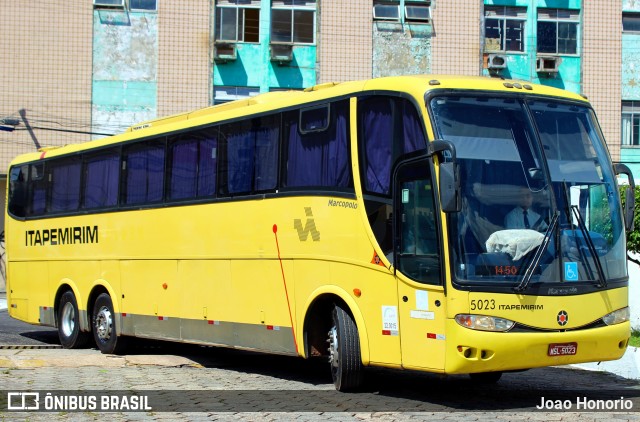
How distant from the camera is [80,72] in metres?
32.5

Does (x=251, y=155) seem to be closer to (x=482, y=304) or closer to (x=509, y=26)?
(x=482, y=304)

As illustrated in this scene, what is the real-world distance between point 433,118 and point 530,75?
2481 centimetres

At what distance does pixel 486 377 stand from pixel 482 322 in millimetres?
2757

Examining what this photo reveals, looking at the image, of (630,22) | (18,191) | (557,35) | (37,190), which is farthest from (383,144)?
Answer: (630,22)

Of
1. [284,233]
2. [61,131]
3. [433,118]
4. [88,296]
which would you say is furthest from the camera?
[61,131]

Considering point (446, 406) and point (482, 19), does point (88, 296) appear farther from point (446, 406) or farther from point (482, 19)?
point (482, 19)

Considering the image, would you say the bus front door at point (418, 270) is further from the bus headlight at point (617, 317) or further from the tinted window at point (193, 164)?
the tinted window at point (193, 164)

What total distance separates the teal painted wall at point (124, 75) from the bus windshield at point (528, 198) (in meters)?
23.3

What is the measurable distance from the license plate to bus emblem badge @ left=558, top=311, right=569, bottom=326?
20 centimetres

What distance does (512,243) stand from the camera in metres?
9.73

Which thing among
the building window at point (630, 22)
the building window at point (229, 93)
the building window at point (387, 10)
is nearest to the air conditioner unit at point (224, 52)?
the building window at point (229, 93)

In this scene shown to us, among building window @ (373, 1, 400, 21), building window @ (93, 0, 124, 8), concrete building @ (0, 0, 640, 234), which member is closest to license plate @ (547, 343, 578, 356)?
concrete building @ (0, 0, 640, 234)

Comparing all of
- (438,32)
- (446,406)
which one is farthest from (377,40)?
(446,406)

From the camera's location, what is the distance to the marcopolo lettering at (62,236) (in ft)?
54.6
